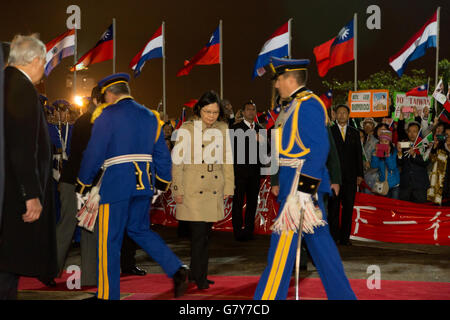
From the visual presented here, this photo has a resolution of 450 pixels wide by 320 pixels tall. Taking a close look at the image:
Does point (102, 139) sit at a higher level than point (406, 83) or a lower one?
lower

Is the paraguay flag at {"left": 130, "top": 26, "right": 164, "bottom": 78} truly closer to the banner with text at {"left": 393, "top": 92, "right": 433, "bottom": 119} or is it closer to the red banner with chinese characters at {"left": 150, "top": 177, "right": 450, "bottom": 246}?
the banner with text at {"left": 393, "top": 92, "right": 433, "bottom": 119}

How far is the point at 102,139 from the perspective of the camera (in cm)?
549

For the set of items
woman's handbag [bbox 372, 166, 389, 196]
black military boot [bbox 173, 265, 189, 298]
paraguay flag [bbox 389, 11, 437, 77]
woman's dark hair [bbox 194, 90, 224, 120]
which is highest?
paraguay flag [bbox 389, 11, 437, 77]

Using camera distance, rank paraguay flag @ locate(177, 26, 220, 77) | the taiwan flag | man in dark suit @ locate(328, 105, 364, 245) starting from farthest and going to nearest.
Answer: paraguay flag @ locate(177, 26, 220, 77) < the taiwan flag < man in dark suit @ locate(328, 105, 364, 245)

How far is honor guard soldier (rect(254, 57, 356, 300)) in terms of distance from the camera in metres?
4.83

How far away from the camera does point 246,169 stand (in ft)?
36.8

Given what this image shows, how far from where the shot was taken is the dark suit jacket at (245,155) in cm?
1113

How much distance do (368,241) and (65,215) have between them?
5833 millimetres

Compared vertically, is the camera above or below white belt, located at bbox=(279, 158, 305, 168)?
above

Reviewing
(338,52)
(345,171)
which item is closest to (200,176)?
(345,171)

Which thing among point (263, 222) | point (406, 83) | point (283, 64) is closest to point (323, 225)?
point (283, 64)

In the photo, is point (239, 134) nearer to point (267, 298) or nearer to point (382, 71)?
point (267, 298)

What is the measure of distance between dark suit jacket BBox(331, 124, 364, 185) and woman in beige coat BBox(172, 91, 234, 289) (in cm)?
406

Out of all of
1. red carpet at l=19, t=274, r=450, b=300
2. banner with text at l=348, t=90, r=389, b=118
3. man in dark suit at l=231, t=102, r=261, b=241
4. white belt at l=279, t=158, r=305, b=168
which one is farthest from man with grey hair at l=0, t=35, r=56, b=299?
banner with text at l=348, t=90, r=389, b=118
